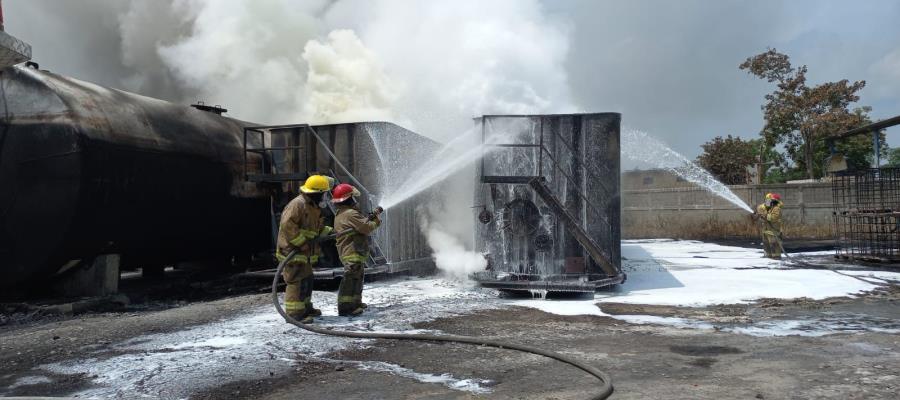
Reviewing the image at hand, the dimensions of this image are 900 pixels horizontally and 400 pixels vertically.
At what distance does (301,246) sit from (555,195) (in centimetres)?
378

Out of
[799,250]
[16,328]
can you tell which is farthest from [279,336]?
[799,250]

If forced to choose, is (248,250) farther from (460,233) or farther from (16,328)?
(16,328)

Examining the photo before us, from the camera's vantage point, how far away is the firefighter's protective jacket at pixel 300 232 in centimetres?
651

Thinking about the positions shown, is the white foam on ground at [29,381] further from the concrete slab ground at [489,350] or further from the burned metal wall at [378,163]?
the burned metal wall at [378,163]

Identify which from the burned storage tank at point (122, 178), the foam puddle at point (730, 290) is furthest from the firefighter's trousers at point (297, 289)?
the burned storage tank at point (122, 178)

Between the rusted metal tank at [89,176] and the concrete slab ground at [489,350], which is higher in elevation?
the rusted metal tank at [89,176]

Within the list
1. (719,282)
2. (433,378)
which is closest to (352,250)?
(433,378)

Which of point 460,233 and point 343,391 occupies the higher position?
point 460,233

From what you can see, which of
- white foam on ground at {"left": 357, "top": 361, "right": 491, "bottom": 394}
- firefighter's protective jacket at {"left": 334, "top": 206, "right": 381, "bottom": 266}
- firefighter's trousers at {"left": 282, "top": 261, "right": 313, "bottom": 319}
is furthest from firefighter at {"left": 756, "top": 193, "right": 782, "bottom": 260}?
white foam on ground at {"left": 357, "top": 361, "right": 491, "bottom": 394}

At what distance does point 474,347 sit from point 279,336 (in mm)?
1901

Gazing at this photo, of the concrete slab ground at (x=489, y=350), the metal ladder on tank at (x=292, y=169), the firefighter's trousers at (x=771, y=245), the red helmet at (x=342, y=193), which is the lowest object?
the concrete slab ground at (x=489, y=350)

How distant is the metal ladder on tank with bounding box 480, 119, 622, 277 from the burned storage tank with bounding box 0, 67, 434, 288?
2230mm

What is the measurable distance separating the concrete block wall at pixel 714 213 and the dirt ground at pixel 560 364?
15.3 m

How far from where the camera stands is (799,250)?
15086mm
